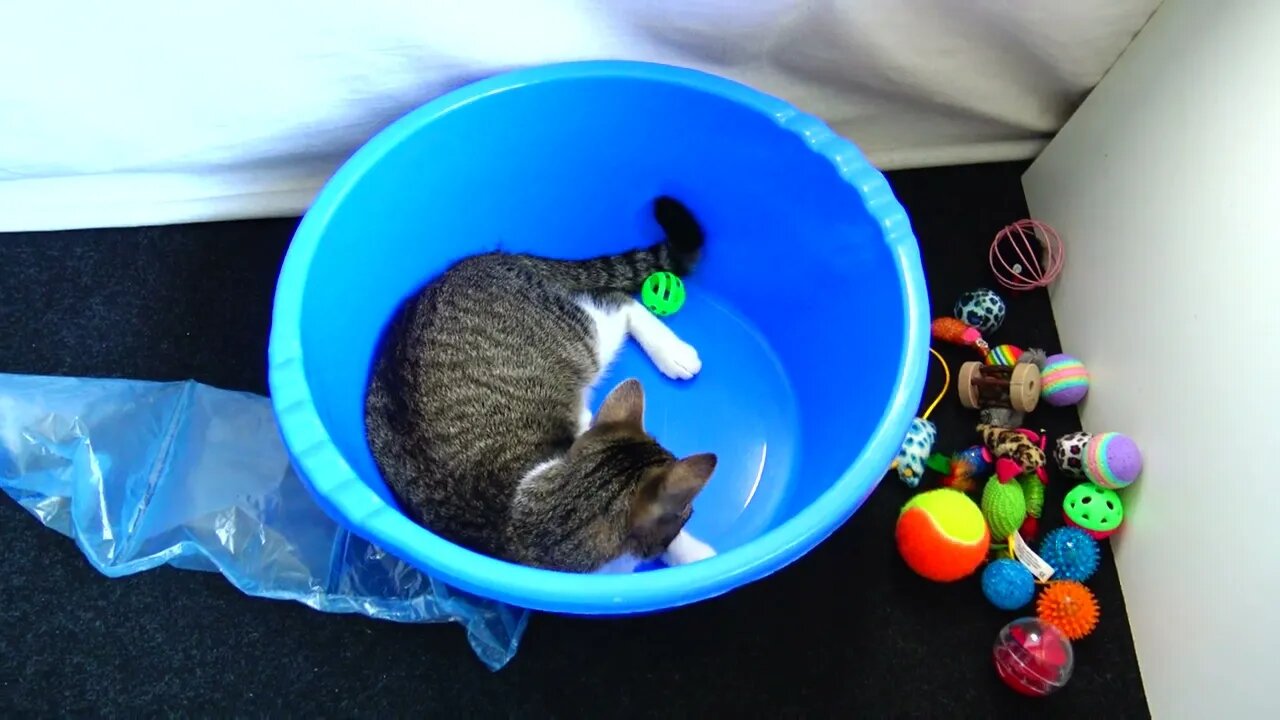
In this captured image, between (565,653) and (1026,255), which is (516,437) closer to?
(565,653)

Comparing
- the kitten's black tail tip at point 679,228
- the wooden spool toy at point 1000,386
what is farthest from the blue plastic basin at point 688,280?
the wooden spool toy at point 1000,386

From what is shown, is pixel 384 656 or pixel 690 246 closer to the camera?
pixel 384 656

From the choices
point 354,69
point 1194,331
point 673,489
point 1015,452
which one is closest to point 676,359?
point 673,489

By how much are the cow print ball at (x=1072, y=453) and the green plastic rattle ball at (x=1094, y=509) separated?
0.11 ft

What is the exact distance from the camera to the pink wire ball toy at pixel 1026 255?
5.62 feet

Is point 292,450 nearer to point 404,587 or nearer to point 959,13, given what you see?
point 404,587

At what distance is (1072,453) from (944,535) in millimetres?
302

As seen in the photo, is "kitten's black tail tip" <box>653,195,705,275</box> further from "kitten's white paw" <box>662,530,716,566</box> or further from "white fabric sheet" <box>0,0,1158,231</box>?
"kitten's white paw" <box>662,530,716,566</box>

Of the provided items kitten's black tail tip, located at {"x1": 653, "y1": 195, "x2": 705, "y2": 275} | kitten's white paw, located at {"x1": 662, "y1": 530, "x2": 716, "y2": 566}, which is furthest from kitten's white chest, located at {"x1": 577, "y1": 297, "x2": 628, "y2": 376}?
kitten's white paw, located at {"x1": 662, "y1": 530, "x2": 716, "y2": 566}

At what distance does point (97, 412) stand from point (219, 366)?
21 cm

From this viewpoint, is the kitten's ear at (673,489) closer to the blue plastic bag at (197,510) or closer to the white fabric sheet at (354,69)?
the blue plastic bag at (197,510)

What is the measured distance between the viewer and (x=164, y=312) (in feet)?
5.51

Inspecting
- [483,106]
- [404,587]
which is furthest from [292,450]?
[483,106]

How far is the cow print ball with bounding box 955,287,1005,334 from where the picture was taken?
5.37 ft
